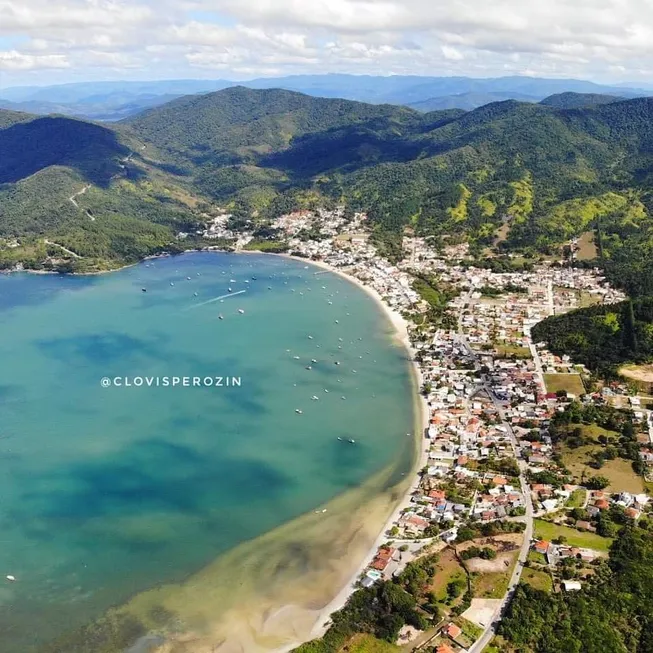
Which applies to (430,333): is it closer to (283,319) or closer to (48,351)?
(283,319)

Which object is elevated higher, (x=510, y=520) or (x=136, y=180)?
(x=136, y=180)

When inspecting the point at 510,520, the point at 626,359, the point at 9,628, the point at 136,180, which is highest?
the point at 136,180

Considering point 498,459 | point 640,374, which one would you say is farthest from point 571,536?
point 640,374

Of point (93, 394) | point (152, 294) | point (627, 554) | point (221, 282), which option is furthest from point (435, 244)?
point (627, 554)

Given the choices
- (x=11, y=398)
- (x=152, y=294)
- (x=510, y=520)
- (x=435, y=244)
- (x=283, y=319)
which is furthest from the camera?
(x=435, y=244)

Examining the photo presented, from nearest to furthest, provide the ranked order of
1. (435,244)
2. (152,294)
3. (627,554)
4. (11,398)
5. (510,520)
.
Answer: (627,554) → (510,520) → (11,398) → (152,294) → (435,244)

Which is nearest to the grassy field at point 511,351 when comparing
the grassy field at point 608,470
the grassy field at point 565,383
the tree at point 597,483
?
the grassy field at point 565,383
